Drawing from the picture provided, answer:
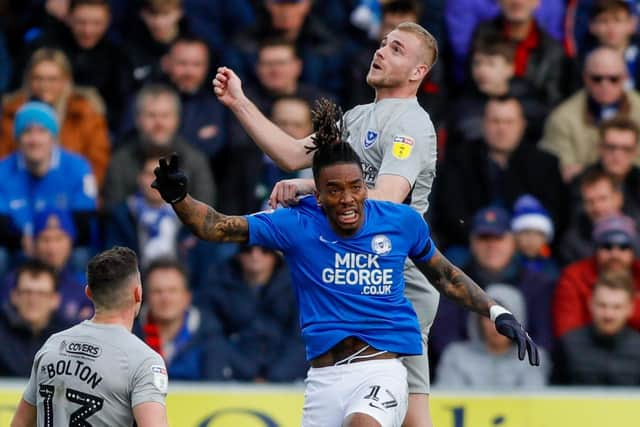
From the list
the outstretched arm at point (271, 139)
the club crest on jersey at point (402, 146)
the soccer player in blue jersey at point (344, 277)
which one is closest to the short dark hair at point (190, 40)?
the outstretched arm at point (271, 139)

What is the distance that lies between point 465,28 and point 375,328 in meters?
6.76

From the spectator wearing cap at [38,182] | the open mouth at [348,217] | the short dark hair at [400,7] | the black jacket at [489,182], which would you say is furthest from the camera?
the short dark hair at [400,7]

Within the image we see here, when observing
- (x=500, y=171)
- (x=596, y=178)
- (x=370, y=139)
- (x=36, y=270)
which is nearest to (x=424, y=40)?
(x=370, y=139)

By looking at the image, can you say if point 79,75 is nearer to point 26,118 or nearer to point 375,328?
point 26,118

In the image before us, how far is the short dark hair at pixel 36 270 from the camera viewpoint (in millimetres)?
11789

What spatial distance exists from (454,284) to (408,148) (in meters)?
0.71

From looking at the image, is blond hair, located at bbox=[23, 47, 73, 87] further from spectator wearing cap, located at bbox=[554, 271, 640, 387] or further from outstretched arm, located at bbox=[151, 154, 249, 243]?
outstretched arm, located at bbox=[151, 154, 249, 243]

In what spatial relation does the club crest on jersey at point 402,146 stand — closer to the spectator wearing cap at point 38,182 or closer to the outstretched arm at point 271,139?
the outstretched arm at point 271,139

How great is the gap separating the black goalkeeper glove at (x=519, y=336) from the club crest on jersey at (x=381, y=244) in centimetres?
66

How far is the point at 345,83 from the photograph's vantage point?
13625 mm

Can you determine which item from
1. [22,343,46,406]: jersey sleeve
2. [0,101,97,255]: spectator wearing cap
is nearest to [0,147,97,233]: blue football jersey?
[0,101,97,255]: spectator wearing cap

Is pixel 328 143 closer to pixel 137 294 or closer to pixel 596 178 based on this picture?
pixel 137 294

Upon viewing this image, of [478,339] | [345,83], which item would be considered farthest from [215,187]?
[478,339]

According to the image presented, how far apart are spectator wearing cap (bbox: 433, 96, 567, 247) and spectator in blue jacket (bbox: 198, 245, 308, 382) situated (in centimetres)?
157
